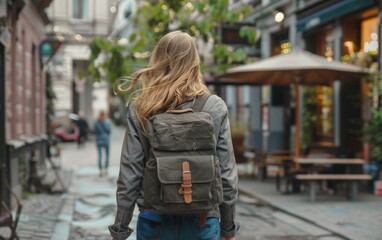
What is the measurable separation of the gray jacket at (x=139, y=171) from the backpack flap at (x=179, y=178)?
0.63 feet

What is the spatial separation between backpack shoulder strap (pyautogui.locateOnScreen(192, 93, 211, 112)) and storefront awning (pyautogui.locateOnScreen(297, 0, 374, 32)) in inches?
403

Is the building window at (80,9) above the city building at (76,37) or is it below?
above

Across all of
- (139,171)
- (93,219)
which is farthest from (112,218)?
Result: (139,171)

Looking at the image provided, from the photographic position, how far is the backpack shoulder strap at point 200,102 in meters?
2.72

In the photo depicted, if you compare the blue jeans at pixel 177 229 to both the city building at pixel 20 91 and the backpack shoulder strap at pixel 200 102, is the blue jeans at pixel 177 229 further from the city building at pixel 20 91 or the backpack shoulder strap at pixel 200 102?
the city building at pixel 20 91

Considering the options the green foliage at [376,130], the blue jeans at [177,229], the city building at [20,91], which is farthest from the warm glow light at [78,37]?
the blue jeans at [177,229]

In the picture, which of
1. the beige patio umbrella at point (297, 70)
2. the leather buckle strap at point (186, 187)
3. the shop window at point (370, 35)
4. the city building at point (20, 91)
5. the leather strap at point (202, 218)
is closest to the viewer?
the leather buckle strap at point (186, 187)

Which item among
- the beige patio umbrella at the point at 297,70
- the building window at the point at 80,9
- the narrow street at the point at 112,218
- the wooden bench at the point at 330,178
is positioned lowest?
the narrow street at the point at 112,218

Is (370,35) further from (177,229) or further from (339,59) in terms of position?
(177,229)

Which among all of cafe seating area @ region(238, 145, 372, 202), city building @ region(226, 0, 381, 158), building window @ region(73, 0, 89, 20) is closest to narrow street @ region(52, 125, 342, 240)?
cafe seating area @ region(238, 145, 372, 202)

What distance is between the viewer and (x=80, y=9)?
3716cm

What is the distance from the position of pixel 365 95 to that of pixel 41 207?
7.16 metres

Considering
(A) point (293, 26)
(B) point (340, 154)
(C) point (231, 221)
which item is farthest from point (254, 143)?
(C) point (231, 221)

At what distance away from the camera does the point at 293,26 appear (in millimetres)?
17203
